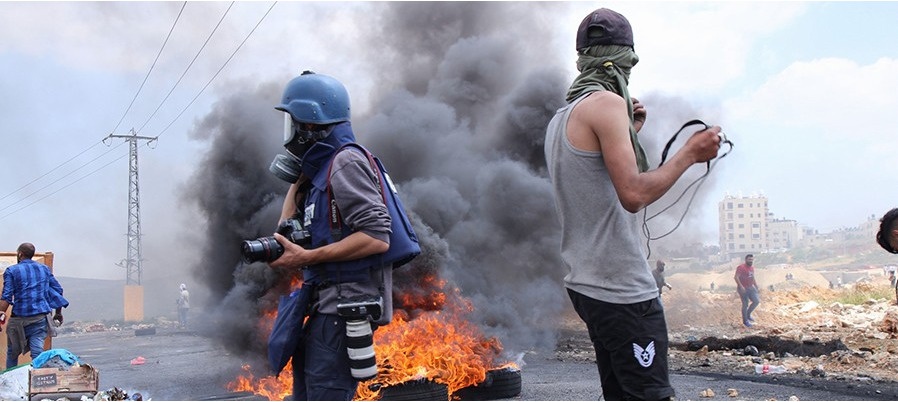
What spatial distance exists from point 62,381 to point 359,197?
4934 mm

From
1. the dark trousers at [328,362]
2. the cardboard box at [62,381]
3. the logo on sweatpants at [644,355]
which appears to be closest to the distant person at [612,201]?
the logo on sweatpants at [644,355]

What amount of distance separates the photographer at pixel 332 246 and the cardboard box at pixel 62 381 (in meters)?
4.50

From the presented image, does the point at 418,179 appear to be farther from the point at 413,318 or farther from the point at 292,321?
the point at 292,321

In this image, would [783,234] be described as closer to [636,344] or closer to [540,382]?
[540,382]

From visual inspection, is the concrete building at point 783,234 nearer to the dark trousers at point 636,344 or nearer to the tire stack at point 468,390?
the tire stack at point 468,390

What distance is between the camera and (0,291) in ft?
27.2

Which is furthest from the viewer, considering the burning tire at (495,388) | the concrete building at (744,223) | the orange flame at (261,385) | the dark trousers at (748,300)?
the concrete building at (744,223)

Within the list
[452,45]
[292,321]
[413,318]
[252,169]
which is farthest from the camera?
[452,45]

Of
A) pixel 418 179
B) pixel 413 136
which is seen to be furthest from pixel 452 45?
pixel 418 179

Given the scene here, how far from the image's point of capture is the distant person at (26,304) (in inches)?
307

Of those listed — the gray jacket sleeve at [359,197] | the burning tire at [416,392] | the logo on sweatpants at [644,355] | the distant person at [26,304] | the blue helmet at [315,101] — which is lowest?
the burning tire at [416,392]

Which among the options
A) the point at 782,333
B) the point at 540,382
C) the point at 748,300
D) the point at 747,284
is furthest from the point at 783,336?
the point at 540,382

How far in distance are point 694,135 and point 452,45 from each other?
50.5 ft

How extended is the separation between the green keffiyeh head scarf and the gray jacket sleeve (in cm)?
69
